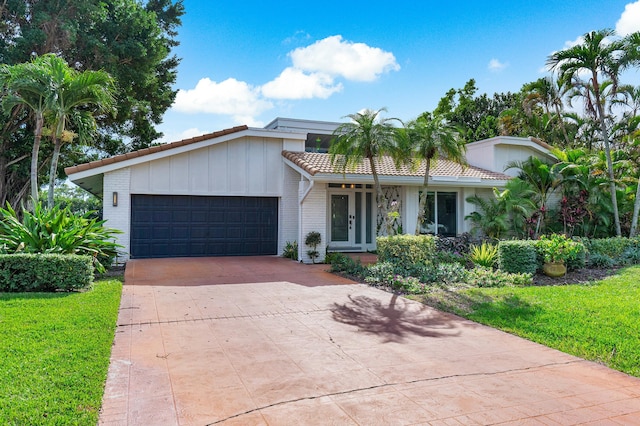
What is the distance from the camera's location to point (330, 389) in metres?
3.88

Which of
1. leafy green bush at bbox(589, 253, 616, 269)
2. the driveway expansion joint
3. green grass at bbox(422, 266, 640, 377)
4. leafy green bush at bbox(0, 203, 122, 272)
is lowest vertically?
the driveway expansion joint

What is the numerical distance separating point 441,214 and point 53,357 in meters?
14.1

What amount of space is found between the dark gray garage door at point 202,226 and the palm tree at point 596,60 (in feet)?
35.0

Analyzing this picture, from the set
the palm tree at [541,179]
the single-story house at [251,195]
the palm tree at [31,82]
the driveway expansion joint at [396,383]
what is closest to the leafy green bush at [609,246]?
the palm tree at [541,179]

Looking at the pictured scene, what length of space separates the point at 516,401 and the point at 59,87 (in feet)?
39.0

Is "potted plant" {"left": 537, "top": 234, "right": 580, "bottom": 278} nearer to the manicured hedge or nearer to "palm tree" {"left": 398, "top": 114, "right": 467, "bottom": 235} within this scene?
"palm tree" {"left": 398, "top": 114, "right": 467, "bottom": 235}

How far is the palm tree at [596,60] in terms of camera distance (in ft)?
43.8

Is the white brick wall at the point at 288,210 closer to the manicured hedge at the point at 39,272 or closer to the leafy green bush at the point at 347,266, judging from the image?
the leafy green bush at the point at 347,266

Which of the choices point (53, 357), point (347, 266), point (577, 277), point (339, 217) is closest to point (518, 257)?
point (577, 277)

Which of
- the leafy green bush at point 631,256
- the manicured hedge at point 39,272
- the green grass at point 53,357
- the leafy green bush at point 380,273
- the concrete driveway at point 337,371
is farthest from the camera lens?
the leafy green bush at point 631,256

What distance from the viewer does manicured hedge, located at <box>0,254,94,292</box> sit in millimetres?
7770

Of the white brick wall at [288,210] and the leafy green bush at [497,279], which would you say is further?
the white brick wall at [288,210]

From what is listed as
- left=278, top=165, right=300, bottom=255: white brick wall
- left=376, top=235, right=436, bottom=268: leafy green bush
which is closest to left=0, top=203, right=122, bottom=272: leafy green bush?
left=278, top=165, right=300, bottom=255: white brick wall

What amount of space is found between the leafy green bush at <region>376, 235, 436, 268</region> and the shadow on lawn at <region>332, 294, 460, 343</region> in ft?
8.93
